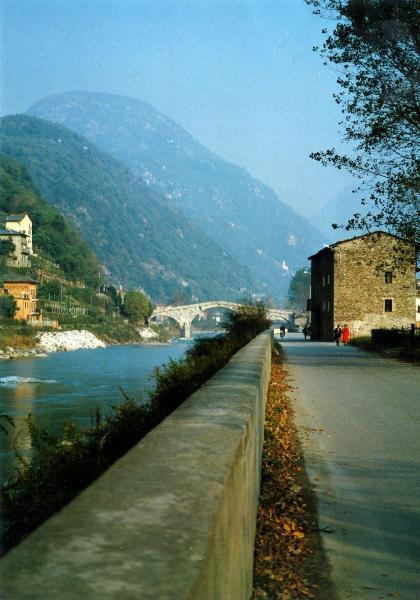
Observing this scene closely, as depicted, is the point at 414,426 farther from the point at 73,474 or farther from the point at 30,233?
the point at 30,233

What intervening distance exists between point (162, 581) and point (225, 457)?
4.62 ft

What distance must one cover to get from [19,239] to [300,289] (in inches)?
2984

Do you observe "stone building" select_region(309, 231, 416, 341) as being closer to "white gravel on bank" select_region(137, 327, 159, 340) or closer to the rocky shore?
the rocky shore

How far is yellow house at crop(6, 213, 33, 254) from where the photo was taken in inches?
5282

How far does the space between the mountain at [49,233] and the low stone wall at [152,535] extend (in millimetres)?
142697

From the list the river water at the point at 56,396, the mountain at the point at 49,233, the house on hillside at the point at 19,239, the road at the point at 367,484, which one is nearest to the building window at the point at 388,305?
the river water at the point at 56,396

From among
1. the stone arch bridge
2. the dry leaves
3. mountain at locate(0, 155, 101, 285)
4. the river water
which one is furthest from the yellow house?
the dry leaves

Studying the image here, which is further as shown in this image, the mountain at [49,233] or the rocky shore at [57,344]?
the mountain at [49,233]

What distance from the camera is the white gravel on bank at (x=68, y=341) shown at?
87.2 meters

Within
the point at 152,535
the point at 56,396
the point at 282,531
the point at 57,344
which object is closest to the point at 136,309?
the point at 57,344

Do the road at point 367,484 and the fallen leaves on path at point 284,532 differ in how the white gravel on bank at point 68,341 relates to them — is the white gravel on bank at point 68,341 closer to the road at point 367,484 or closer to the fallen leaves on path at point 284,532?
the road at point 367,484

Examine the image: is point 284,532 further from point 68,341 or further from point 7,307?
point 7,307

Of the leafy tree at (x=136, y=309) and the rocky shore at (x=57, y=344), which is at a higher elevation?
the leafy tree at (x=136, y=309)

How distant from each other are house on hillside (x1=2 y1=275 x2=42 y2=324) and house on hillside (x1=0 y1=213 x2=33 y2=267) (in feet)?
48.6
